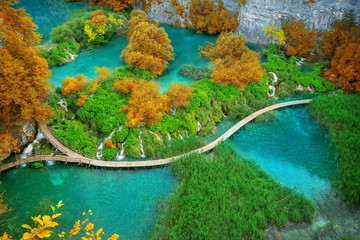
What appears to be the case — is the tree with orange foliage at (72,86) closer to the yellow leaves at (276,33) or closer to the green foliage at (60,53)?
the green foliage at (60,53)

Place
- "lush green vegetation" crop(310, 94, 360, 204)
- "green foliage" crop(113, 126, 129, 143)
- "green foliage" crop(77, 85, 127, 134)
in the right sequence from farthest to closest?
"green foliage" crop(77, 85, 127, 134), "green foliage" crop(113, 126, 129, 143), "lush green vegetation" crop(310, 94, 360, 204)

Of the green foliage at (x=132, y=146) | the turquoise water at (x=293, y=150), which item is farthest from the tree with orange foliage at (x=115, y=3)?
the turquoise water at (x=293, y=150)

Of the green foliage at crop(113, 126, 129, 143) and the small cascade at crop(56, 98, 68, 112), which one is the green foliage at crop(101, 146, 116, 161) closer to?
the green foliage at crop(113, 126, 129, 143)

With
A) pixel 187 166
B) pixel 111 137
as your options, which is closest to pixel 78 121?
pixel 111 137

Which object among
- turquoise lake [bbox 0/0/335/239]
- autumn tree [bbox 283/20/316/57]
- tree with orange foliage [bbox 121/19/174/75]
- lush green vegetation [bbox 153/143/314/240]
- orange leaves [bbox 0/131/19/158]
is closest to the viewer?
lush green vegetation [bbox 153/143/314/240]

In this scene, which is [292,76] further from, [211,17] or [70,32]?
[70,32]

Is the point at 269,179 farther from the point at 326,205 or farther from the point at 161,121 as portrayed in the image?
the point at 161,121

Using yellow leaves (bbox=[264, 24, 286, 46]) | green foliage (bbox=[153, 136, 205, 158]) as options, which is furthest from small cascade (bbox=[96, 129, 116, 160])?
yellow leaves (bbox=[264, 24, 286, 46])
